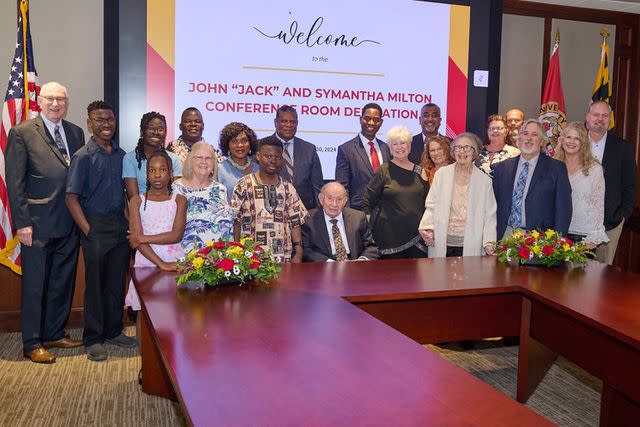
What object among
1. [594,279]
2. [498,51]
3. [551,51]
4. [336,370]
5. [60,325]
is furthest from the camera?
[551,51]

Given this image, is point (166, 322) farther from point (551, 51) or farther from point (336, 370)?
point (551, 51)

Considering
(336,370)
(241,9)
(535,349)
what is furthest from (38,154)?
(535,349)

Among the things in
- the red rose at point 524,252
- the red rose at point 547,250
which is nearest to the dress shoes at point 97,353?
the red rose at point 524,252

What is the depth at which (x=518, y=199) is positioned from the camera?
373 centimetres

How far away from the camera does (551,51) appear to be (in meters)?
6.25

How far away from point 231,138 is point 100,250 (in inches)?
44.2

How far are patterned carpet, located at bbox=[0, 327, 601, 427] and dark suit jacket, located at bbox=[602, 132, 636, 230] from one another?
3.54 feet

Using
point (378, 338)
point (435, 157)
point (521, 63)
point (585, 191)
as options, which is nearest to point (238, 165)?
point (435, 157)

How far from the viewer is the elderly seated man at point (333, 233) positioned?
3635 millimetres

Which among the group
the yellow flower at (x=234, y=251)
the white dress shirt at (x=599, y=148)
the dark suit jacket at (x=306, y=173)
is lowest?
the yellow flower at (x=234, y=251)

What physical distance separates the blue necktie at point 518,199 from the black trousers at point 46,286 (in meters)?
2.67

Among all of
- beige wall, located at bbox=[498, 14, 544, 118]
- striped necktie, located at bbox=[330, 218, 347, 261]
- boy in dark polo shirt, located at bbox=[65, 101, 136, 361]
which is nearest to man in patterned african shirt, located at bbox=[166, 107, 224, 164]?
boy in dark polo shirt, located at bbox=[65, 101, 136, 361]

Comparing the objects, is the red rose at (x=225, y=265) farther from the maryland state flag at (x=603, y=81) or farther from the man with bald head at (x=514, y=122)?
the maryland state flag at (x=603, y=81)

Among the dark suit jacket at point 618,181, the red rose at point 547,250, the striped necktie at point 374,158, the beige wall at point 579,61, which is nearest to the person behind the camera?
the red rose at point 547,250
